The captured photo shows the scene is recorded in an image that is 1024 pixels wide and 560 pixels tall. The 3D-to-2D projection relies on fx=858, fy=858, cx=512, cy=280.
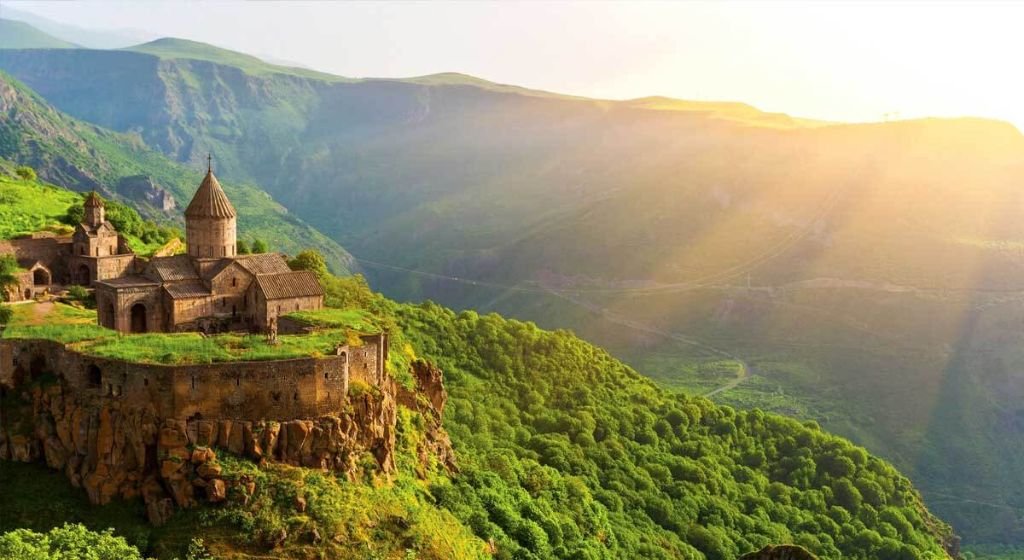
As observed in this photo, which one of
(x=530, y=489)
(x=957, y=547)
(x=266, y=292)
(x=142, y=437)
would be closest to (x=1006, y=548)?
(x=957, y=547)

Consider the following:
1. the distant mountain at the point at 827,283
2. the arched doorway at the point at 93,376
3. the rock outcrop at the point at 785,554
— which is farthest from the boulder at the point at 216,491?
the distant mountain at the point at 827,283

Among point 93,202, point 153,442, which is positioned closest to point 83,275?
point 93,202

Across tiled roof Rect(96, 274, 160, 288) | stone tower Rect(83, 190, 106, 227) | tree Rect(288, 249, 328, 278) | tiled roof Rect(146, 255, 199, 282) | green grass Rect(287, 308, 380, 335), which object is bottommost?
green grass Rect(287, 308, 380, 335)

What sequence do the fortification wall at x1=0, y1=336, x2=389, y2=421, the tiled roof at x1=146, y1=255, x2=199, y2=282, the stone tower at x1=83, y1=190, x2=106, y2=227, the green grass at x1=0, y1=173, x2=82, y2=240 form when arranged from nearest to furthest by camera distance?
the fortification wall at x1=0, y1=336, x2=389, y2=421
the tiled roof at x1=146, y1=255, x2=199, y2=282
the stone tower at x1=83, y1=190, x2=106, y2=227
the green grass at x1=0, y1=173, x2=82, y2=240

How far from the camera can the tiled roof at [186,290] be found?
1698 inches

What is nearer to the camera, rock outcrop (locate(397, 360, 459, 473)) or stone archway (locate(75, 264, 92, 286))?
rock outcrop (locate(397, 360, 459, 473))

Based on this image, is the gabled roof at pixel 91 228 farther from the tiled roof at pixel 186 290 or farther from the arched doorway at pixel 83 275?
the tiled roof at pixel 186 290

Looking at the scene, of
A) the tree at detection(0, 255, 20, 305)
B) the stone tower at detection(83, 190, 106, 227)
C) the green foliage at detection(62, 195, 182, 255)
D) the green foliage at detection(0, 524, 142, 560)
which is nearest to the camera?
the green foliage at detection(0, 524, 142, 560)

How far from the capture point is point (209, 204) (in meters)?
45.2

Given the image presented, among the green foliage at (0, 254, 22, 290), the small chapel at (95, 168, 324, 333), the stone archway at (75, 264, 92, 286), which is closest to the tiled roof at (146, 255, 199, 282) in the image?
the small chapel at (95, 168, 324, 333)

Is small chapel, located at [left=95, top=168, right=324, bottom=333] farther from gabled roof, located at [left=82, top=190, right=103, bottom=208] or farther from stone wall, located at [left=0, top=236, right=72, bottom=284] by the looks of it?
gabled roof, located at [left=82, top=190, right=103, bottom=208]

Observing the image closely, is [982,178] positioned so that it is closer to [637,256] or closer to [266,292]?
[637,256]

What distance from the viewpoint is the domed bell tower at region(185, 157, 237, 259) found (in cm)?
4506

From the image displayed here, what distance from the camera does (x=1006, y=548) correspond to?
84625 mm
